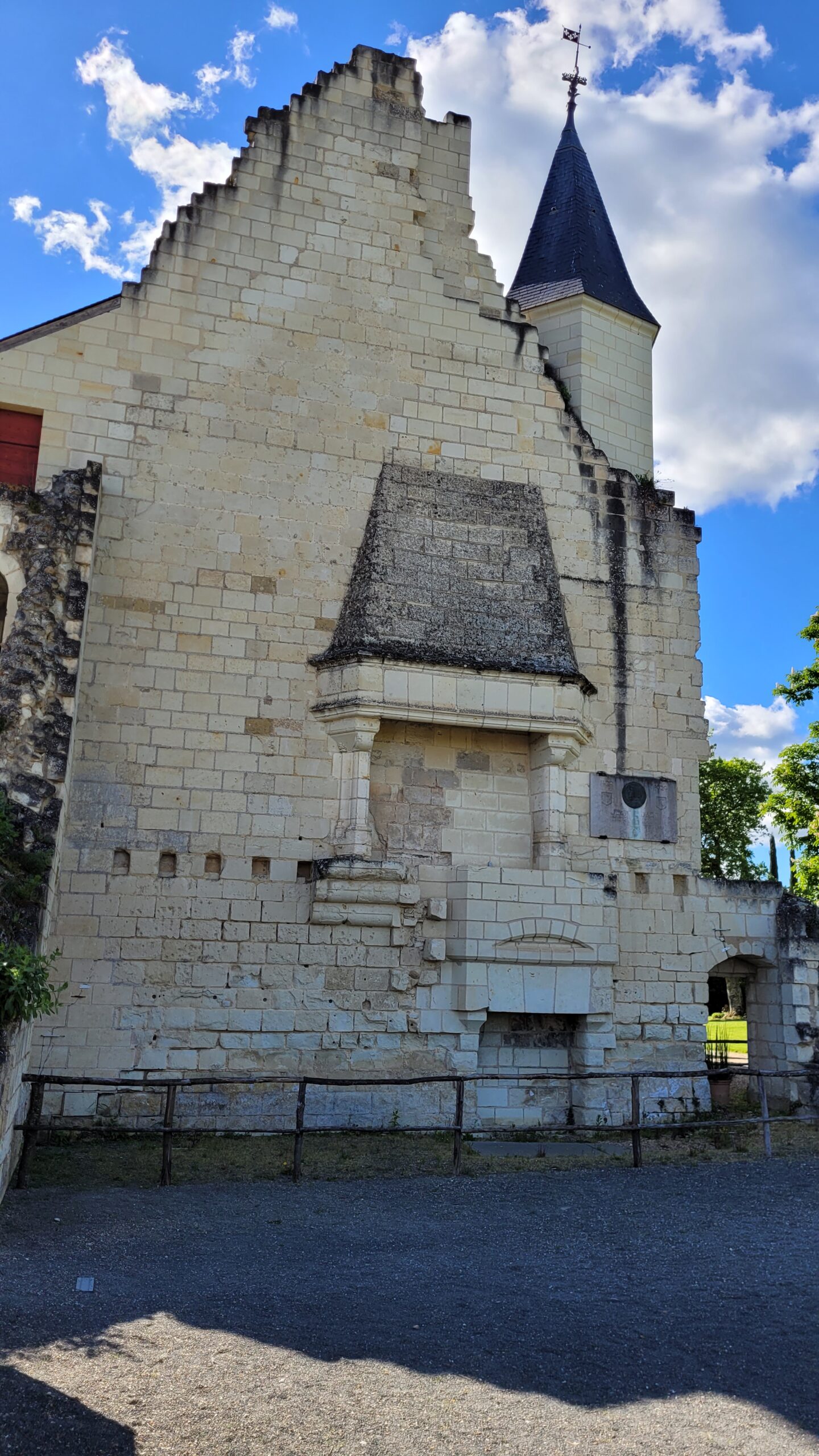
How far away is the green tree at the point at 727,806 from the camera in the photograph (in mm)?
32875

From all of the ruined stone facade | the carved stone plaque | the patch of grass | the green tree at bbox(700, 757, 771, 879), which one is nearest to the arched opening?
the ruined stone facade

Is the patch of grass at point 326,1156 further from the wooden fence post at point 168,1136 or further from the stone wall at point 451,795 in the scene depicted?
the stone wall at point 451,795

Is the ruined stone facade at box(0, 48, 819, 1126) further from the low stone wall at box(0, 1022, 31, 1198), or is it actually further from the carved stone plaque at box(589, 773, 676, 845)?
the low stone wall at box(0, 1022, 31, 1198)

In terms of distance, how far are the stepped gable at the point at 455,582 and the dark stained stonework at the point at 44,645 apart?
241 cm

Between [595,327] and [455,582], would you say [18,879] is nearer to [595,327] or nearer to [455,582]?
[455,582]

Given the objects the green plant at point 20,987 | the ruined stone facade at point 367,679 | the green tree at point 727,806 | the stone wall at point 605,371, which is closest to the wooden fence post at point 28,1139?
the green plant at point 20,987

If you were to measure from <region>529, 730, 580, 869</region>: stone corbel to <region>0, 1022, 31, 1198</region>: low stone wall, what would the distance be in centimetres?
516

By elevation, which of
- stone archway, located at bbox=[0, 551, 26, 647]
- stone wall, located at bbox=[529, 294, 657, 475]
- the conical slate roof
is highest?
the conical slate roof

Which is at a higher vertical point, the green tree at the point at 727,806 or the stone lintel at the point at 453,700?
the green tree at the point at 727,806

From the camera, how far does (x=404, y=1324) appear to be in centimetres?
513

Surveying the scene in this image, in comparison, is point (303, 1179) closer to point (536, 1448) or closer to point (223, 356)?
point (536, 1448)

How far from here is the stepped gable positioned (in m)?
11.0

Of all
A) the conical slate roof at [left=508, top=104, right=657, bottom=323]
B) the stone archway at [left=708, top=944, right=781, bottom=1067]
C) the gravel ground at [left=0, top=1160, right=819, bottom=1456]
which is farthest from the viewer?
the conical slate roof at [left=508, top=104, right=657, bottom=323]

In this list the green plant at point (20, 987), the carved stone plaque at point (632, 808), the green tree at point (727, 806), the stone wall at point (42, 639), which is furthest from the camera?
the green tree at point (727, 806)
